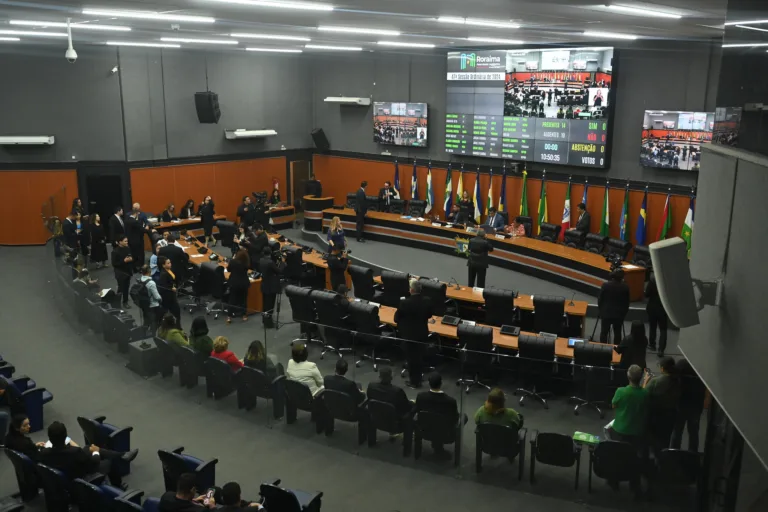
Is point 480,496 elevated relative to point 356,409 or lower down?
lower down

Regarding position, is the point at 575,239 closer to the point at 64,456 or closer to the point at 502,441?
the point at 502,441

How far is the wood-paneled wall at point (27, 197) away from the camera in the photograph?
1778 cm

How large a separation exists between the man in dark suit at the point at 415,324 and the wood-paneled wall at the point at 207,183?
38.9ft

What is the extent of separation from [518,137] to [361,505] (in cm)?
1191

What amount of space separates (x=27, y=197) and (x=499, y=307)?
13825 mm

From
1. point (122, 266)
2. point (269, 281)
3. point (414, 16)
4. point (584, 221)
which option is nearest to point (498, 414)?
point (414, 16)

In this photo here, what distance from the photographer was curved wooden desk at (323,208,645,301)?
13.3m

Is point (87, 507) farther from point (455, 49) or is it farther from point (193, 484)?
point (455, 49)

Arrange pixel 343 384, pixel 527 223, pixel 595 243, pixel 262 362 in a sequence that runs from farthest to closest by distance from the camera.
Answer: pixel 527 223 < pixel 595 243 < pixel 262 362 < pixel 343 384

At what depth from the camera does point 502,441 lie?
7.07m

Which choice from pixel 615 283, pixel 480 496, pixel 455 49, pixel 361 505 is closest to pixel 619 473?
pixel 480 496

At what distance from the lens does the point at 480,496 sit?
6.99 m

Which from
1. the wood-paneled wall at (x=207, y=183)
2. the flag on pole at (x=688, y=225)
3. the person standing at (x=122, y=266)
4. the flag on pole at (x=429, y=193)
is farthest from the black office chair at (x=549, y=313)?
the wood-paneled wall at (x=207, y=183)

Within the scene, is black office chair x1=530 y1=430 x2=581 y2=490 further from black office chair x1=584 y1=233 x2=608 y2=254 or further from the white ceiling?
black office chair x1=584 y1=233 x2=608 y2=254
